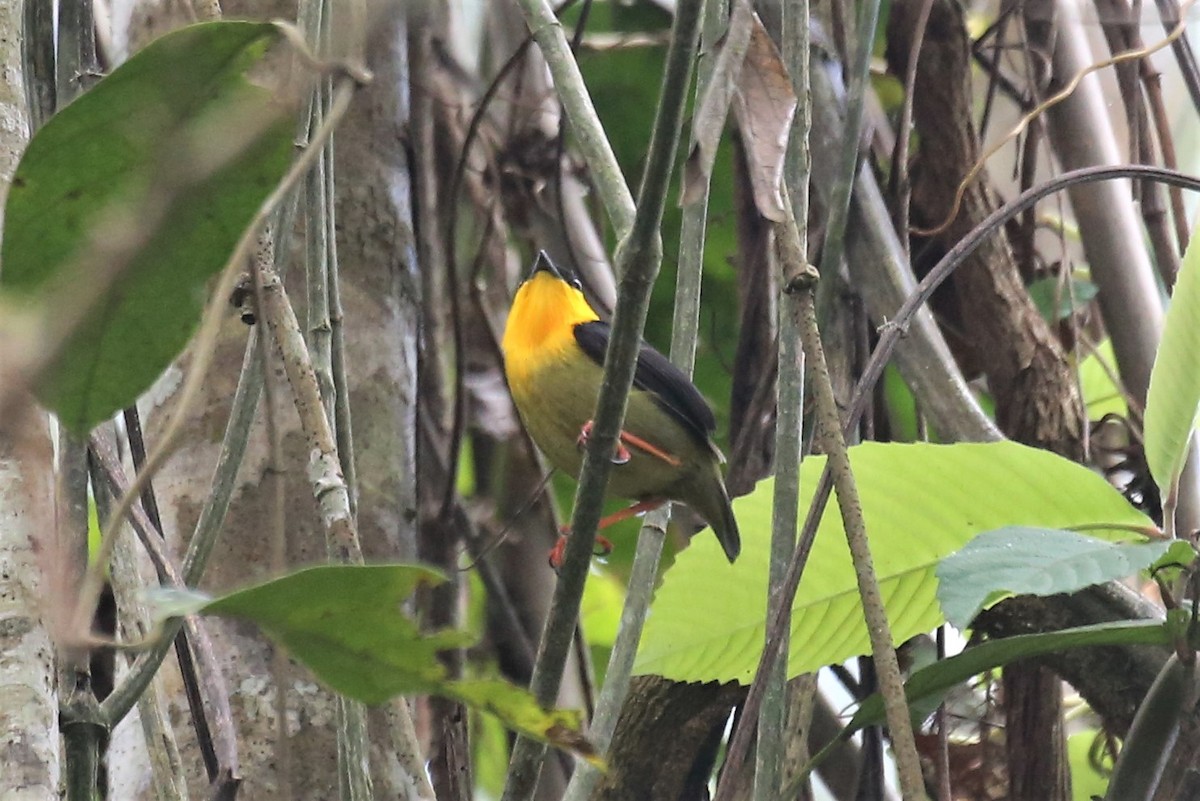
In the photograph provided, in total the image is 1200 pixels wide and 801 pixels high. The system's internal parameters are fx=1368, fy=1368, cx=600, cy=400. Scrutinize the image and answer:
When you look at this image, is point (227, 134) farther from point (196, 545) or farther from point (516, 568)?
point (516, 568)

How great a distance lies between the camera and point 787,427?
1.24 meters

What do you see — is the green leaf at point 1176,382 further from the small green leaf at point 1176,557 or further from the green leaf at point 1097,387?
the green leaf at point 1097,387

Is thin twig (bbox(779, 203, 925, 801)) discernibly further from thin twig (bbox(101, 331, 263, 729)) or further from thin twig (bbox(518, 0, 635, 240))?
thin twig (bbox(101, 331, 263, 729))

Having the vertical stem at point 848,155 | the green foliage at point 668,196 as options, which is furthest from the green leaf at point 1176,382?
the green foliage at point 668,196

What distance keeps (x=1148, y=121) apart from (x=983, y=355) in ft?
2.13

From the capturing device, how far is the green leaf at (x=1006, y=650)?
1467 mm

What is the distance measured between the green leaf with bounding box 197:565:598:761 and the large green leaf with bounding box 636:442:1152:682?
85 centimetres

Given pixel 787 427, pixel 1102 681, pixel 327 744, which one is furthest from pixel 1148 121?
pixel 327 744

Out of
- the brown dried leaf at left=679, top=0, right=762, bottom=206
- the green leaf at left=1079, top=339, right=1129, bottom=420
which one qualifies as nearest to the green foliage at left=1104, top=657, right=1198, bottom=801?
the brown dried leaf at left=679, top=0, right=762, bottom=206

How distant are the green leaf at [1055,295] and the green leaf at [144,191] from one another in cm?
199

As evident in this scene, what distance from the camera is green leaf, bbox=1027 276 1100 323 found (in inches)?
102

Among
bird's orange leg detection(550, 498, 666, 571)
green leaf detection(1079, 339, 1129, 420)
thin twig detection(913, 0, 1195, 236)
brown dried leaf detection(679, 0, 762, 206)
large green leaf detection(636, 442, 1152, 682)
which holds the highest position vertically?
thin twig detection(913, 0, 1195, 236)

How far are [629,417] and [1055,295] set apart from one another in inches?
33.2

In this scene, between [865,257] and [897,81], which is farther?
[897,81]
